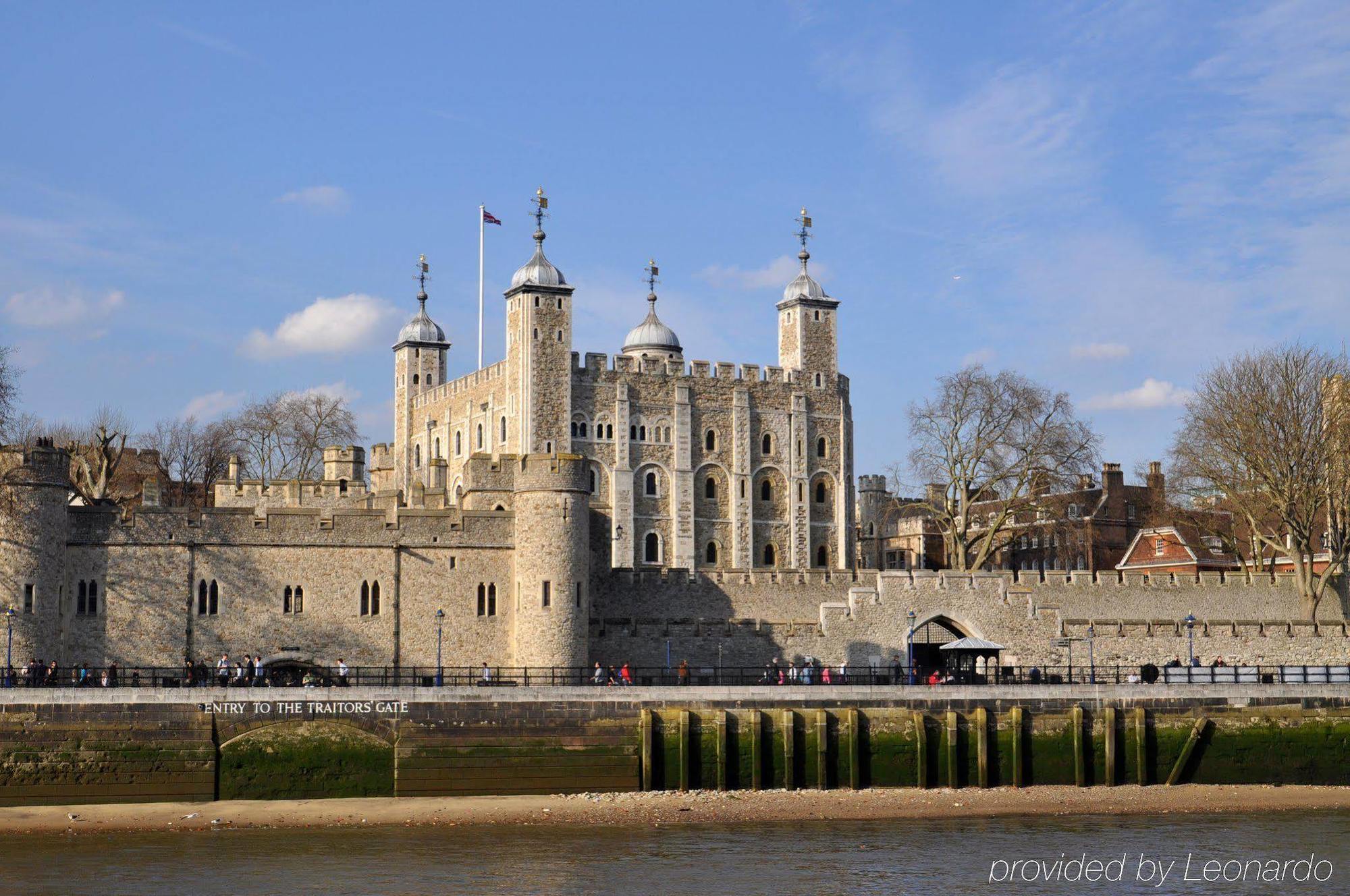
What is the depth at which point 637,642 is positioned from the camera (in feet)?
168

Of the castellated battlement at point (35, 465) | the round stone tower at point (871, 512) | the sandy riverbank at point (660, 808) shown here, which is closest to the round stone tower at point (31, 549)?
the castellated battlement at point (35, 465)

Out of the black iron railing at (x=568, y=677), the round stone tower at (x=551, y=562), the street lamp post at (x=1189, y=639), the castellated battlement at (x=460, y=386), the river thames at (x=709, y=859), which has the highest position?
the castellated battlement at (x=460, y=386)

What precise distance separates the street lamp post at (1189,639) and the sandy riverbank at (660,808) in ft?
40.0

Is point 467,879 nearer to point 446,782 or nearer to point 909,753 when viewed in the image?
point 446,782

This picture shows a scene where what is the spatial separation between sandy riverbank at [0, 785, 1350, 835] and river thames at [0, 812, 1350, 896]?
1.99ft

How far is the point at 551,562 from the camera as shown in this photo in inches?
1900

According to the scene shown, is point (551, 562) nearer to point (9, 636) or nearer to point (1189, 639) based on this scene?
point (9, 636)

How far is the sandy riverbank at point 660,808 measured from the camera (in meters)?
37.3

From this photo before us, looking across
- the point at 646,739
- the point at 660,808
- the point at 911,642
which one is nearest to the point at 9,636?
the point at 646,739

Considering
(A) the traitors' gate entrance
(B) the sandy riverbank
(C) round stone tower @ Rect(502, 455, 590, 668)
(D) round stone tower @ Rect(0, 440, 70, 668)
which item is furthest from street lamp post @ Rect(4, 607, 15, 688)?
(A) the traitors' gate entrance

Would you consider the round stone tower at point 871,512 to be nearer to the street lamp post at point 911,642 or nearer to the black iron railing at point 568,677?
the street lamp post at point 911,642

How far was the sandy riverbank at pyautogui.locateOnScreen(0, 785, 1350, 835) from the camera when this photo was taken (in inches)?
1470

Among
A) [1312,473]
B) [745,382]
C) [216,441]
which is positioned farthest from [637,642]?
[216,441]

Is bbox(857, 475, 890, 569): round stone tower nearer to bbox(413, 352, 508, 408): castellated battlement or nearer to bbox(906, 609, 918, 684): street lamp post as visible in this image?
bbox(413, 352, 508, 408): castellated battlement
